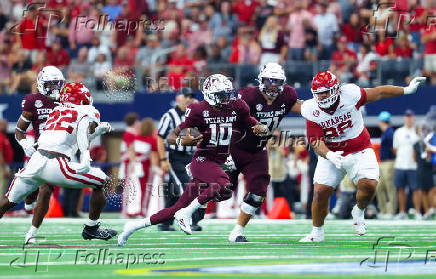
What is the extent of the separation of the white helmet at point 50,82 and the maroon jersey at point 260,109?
1968 millimetres

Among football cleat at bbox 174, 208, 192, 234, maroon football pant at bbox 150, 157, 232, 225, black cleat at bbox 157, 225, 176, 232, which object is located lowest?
black cleat at bbox 157, 225, 176, 232

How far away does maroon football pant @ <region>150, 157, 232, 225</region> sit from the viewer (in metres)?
10.1

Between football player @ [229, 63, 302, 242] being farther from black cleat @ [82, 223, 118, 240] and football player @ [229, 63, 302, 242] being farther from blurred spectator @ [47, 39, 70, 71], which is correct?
blurred spectator @ [47, 39, 70, 71]

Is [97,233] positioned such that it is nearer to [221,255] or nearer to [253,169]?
[253,169]

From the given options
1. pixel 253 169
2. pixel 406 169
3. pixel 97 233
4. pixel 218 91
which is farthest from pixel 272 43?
pixel 97 233

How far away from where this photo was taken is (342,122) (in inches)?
420

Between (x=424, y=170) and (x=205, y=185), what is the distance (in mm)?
7774

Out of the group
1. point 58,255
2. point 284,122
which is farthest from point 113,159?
point 58,255

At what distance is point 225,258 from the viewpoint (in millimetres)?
8414

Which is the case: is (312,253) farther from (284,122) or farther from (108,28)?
(108,28)

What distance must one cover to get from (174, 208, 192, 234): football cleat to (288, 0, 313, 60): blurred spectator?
9200 millimetres

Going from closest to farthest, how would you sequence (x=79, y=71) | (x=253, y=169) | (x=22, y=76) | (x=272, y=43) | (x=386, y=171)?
(x=253, y=169), (x=386, y=171), (x=272, y=43), (x=79, y=71), (x=22, y=76)

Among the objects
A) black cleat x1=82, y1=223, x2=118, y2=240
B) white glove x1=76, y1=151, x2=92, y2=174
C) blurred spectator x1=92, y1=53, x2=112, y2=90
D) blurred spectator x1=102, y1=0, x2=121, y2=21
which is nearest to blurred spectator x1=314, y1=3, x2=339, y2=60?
blurred spectator x1=92, y1=53, x2=112, y2=90

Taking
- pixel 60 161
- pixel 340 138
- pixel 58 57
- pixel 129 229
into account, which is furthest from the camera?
pixel 58 57
